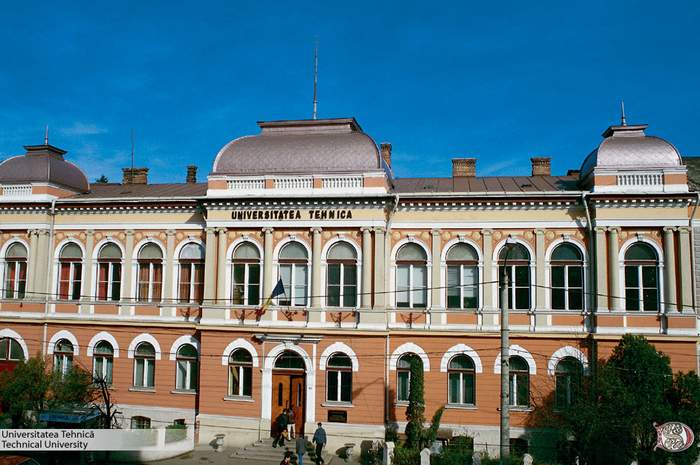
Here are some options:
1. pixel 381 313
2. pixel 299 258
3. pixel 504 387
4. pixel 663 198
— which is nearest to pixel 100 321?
pixel 299 258

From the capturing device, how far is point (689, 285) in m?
23.7

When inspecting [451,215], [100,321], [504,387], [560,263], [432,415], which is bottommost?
[432,415]

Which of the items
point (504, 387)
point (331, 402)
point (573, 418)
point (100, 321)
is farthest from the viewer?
point (100, 321)

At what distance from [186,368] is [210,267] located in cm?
449

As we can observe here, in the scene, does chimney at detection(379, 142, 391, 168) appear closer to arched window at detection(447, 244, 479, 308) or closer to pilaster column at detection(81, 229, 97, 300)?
arched window at detection(447, 244, 479, 308)

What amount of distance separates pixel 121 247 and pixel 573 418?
19.5m

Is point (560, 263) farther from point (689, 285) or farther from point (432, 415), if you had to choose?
point (432, 415)

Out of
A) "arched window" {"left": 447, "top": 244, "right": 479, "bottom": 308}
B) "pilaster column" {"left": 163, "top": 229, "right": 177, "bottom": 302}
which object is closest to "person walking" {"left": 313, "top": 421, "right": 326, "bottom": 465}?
"arched window" {"left": 447, "top": 244, "right": 479, "bottom": 308}

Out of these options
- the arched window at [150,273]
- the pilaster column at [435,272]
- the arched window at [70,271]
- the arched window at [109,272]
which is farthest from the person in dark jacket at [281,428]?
the arched window at [70,271]

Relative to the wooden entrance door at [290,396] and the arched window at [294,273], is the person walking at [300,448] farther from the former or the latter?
the arched window at [294,273]

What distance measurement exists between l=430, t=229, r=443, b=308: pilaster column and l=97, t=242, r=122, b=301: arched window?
1359 cm

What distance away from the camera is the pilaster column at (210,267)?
26719 millimetres

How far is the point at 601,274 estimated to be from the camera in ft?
80.2

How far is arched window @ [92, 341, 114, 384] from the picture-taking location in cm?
2853
